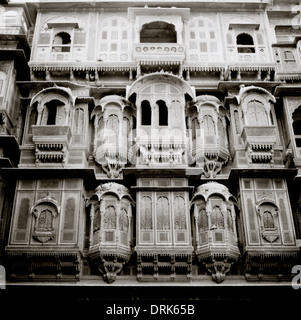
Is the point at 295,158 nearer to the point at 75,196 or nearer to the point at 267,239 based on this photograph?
the point at 267,239

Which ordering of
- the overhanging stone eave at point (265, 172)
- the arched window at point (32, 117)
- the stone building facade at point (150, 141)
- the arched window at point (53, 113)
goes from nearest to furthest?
the stone building facade at point (150, 141) → the overhanging stone eave at point (265, 172) → the arched window at point (53, 113) → the arched window at point (32, 117)

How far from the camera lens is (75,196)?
1568 centimetres

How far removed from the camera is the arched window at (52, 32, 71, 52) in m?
19.7

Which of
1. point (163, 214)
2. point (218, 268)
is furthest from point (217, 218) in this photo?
point (163, 214)

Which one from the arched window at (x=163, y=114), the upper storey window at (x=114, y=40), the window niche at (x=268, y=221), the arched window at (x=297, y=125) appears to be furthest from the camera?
the upper storey window at (x=114, y=40)

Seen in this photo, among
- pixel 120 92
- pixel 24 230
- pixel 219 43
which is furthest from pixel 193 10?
pixel 24 230

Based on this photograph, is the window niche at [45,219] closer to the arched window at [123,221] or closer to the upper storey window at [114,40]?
the arched window at [123,221]

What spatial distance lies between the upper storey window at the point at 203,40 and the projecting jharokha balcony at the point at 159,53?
0.79m

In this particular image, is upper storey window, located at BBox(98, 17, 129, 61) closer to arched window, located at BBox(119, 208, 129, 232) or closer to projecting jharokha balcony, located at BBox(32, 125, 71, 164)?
projecting jharokha balcony, located at BBox(32, 125, 71, 164)

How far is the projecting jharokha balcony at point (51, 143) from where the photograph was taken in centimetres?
1642

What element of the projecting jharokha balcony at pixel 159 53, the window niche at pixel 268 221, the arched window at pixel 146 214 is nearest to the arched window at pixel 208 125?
the projecting jharokha balcony at pixel 159 53

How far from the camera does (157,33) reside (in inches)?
819

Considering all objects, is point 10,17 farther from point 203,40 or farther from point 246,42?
point 246,42
